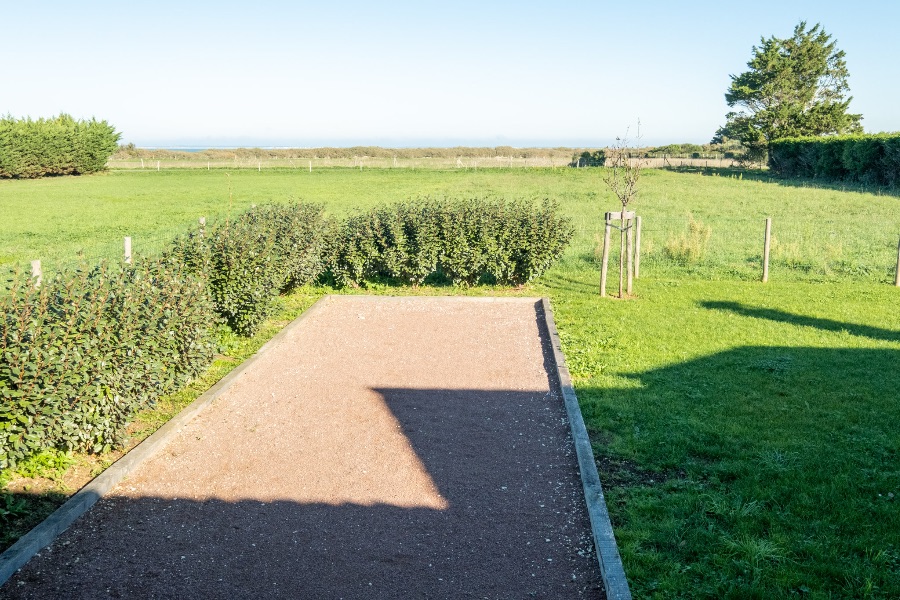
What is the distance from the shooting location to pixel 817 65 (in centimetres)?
6738

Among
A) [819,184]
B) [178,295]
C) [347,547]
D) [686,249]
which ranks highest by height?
[819,184]

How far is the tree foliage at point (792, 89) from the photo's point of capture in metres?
64.9

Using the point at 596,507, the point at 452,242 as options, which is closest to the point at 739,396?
the point at 596,507

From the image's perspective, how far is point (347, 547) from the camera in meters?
5.17

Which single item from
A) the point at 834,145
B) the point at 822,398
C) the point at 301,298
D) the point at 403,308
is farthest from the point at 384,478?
the point at 834,145

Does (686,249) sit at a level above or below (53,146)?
below

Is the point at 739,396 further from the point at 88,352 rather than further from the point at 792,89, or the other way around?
the point at 792,89

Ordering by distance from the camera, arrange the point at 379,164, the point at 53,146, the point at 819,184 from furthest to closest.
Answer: the point at 379,164
the point at 53,146
the point at 819,184

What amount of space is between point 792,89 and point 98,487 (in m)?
73.1

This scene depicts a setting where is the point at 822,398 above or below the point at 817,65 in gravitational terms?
below

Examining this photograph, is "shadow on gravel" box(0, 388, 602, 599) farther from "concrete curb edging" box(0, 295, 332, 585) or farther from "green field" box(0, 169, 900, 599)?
"green field" box(0, 169, 900, 599)

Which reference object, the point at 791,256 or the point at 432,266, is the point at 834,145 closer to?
the point at 791,256

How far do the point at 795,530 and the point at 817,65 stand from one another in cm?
7237

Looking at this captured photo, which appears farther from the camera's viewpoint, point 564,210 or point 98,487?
point 564,210
